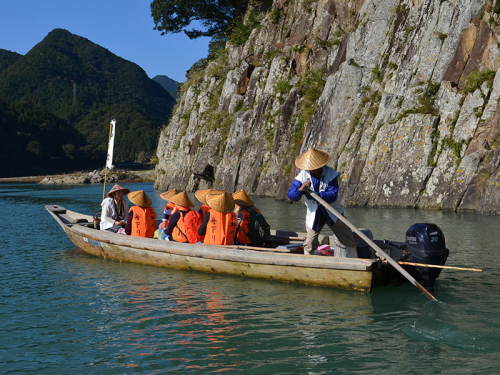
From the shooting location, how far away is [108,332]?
23.9 ft

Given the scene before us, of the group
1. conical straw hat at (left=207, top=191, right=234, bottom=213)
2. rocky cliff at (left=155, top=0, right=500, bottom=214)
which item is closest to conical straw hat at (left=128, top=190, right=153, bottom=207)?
conical straw hat at (left=207, top=191, right=234, bottom=213)

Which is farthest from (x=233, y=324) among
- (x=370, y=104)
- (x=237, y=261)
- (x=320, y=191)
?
(x=370, y=104)

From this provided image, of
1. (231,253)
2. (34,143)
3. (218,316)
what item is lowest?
(218,316)

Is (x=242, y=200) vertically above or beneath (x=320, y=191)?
beneath

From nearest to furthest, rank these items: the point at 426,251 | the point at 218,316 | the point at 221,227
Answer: the point at 218,316 < the point at 426,251 < the point at 221,227

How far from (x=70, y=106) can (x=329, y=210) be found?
182 meters

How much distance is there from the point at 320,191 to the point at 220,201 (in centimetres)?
205

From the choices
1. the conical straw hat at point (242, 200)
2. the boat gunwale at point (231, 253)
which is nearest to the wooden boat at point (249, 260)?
the boat gunwale at point (231, 253)

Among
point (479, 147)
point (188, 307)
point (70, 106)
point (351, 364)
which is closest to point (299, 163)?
point (188, 307)

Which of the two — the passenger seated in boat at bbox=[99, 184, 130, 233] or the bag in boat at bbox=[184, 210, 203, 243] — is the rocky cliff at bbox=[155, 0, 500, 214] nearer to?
the bag in boat at bbox=[184, 210, 203, 243]

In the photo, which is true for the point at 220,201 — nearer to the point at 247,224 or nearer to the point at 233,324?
the point at 247,224

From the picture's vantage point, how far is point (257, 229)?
1089 centimetres

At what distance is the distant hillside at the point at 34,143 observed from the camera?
98.0 meters

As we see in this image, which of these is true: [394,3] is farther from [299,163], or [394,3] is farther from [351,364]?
[351,364]
